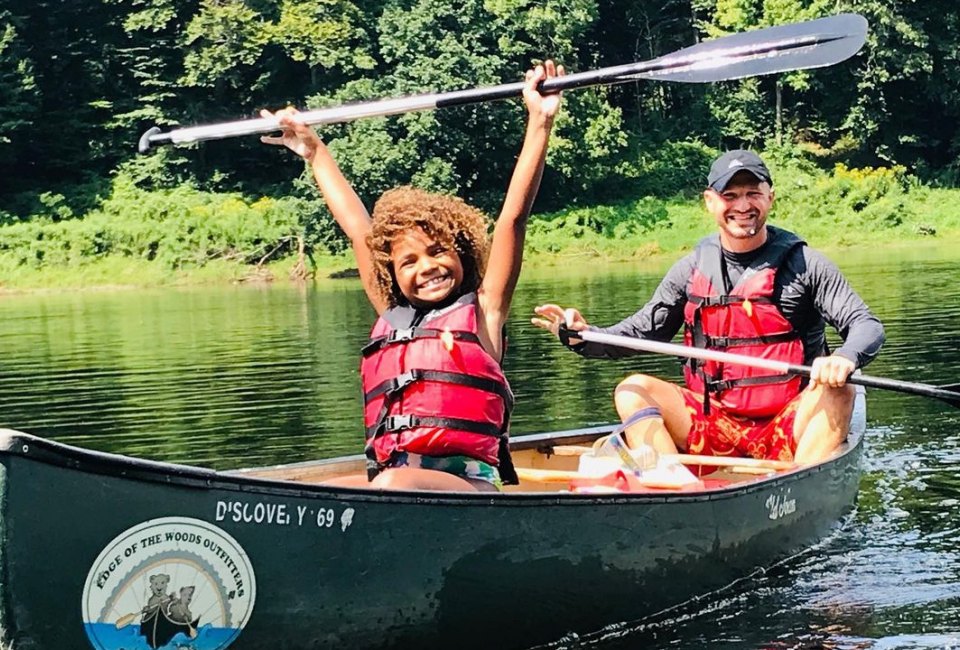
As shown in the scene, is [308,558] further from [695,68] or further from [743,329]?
[743,329]

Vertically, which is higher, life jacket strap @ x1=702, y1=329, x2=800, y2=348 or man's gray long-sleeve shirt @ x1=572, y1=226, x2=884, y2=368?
man's gray long-sleeve shirt @ x1=572, y1=226, x2=884, y2=368

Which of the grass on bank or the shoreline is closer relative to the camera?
the shoreline

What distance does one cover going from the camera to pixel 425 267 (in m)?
3.94

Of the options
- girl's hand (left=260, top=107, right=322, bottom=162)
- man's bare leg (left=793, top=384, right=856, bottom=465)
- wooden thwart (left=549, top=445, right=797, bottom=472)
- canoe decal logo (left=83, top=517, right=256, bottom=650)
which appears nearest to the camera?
canoe decal logo (left=83, top=517, right=256, bottom=650)

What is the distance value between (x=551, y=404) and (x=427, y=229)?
5.53 meters

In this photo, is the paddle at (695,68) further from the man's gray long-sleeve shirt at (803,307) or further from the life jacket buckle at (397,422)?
the life jacket buckle at (397,422)

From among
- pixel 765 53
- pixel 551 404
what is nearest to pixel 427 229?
pixel 765 53

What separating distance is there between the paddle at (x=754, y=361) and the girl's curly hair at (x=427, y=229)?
1557mm

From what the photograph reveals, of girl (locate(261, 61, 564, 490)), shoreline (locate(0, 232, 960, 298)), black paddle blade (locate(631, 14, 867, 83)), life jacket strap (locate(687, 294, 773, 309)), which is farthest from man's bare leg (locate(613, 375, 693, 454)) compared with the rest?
shoreline (locate(0, 232, 960, 298))

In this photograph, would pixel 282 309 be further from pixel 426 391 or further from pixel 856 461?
pixel 426 391

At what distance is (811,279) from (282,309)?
14771 millimetres

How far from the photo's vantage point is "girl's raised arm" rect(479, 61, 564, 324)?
3.80 metres

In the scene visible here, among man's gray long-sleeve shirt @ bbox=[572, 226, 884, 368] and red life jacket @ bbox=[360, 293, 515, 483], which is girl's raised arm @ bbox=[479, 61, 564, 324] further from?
man's gray long-sleeve shirt @ bbox=[572, 226, 884, 368]

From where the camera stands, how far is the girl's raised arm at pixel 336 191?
165 inches
